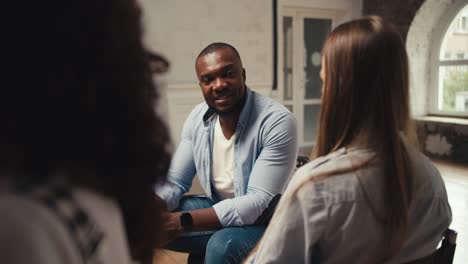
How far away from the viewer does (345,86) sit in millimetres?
837

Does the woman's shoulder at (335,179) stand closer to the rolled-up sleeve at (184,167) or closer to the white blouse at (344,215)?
the white blouse at (344,215)

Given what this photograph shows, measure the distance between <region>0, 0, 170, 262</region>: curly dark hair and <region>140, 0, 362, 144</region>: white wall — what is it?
11.9 feet

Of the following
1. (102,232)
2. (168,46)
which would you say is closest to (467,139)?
(168,46)

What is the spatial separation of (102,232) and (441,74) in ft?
19.2

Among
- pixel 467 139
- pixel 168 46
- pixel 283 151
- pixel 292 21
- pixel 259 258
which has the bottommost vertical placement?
pixel 467 139

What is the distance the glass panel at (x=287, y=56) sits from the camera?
16.9ft

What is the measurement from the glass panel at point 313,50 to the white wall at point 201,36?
22.4 inches

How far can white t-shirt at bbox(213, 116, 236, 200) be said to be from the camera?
1.60m

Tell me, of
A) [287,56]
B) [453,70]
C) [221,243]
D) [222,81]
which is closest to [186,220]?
[221,243]

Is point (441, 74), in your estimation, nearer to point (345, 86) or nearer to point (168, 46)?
point (168, 46)

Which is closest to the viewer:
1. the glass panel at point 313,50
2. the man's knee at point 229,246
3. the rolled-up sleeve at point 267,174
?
the man's knee at point 229,246

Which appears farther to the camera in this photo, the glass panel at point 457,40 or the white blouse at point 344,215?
the glass panel at point 457,40

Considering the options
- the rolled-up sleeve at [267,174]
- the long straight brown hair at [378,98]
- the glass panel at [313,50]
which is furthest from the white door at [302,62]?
the long straight brown hair at [378,98]

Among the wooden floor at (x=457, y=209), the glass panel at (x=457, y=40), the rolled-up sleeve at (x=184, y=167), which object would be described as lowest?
the wooden floor at (x=457, y=209)
